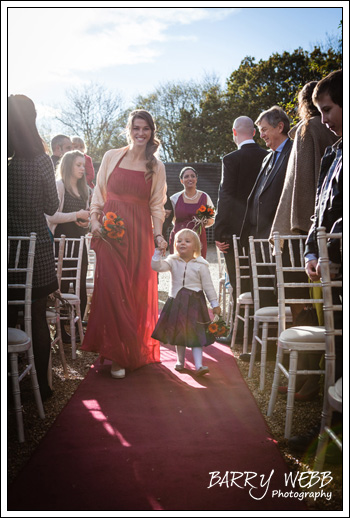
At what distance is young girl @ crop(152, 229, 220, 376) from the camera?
437 cm

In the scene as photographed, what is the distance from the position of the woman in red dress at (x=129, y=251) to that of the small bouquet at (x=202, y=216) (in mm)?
2272

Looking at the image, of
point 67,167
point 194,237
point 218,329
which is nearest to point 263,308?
point 218,329

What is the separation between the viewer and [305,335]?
2809 millimetres

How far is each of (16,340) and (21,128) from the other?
1.40m

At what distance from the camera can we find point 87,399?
370 cm

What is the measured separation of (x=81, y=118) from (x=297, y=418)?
1993 cm

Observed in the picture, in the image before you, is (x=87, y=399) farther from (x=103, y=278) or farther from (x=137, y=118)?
(x=137, y=118)

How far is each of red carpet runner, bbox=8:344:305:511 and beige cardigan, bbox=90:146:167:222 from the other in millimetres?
1591

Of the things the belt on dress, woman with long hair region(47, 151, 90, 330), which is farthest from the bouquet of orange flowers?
woman with long hair region(47, 151, 90, 330)

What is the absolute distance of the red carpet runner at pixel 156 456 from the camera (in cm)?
225

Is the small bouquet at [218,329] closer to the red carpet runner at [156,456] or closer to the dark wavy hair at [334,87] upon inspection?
→ the red carpet runner at [156,456]

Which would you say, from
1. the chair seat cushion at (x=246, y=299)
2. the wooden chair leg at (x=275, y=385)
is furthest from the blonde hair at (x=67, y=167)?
the wooden chair leg at (x=275, y=385)

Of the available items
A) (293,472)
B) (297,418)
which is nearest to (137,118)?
(297,418)

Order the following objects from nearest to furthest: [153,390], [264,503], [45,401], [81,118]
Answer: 1. [264,503]
2. [45,401]
3. [153,390]
4. [81,118]
